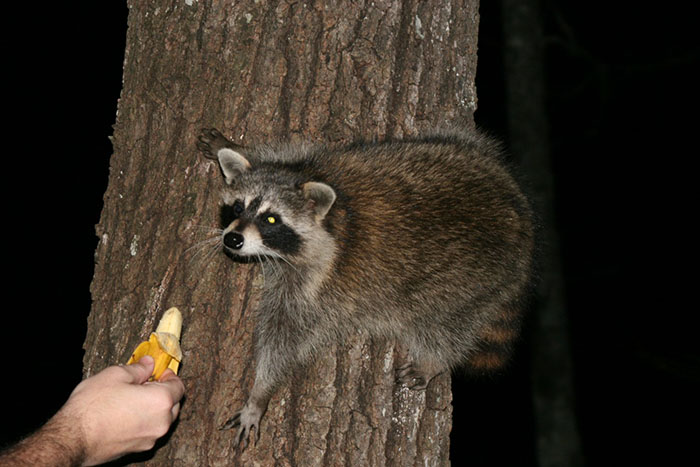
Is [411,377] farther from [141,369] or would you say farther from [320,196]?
[141,369]

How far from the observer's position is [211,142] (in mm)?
2791

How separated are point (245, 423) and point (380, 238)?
1017 mm

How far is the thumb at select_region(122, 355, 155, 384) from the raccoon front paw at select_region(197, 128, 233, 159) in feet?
2.83

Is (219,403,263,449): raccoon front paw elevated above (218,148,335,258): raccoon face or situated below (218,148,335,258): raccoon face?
below

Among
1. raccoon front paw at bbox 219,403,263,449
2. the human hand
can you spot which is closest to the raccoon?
raccoon front paw at bbox 219,403,263,449

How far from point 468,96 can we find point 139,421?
1955mm

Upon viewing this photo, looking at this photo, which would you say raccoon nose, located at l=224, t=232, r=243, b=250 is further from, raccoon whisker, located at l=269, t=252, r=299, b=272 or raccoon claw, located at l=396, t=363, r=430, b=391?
raccoon claw, located at l=396, t=363, r=430, b=391

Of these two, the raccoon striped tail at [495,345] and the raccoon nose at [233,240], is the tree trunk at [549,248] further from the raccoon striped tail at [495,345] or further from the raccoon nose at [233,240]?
the raccoon nose at [233,240]

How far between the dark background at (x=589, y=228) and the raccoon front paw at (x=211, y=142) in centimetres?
520

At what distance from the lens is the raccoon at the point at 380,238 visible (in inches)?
119

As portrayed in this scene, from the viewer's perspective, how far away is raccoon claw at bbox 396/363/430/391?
9.16 ft

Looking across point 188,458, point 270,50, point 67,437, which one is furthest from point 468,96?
point 67,437

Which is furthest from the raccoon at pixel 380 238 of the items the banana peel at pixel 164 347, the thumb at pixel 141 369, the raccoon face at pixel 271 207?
the thumb at pixel 141 369

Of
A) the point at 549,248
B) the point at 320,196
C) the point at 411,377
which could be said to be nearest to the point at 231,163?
the point at 320,196
